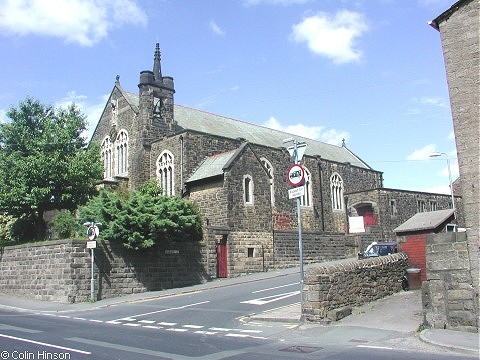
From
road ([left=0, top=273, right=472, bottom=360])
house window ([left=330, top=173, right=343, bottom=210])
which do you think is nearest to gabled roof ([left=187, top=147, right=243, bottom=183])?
road ([left=0, top=273, right=472, bottom=360])

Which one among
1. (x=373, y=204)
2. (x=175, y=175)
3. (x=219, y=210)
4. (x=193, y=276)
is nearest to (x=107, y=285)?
(x=193, y=276)

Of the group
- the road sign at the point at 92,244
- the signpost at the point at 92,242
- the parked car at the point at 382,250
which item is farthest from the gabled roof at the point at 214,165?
the road sign at the point at 92,244

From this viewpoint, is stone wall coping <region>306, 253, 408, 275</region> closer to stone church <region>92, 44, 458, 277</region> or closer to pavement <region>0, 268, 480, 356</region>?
pavement <region>0, 268, 480, 356</region>

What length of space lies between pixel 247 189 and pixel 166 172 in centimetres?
678

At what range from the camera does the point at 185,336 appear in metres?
11.3

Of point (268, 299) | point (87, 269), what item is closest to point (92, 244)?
point (87, 269)

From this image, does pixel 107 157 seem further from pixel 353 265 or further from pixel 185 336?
pixel 185 336

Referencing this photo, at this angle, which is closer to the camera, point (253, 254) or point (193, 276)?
point (193, 276)

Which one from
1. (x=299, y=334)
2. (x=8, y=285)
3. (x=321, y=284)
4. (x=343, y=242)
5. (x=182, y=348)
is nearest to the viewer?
(x=182, y=348)

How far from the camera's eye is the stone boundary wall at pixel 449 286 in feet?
34.3

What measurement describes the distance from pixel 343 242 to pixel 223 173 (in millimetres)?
11968

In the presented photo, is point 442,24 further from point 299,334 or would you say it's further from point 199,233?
point 199,233

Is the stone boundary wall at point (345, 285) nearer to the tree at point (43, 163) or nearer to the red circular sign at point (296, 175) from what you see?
the red circular sign at point (296, 175)

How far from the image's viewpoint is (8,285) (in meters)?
25.2
